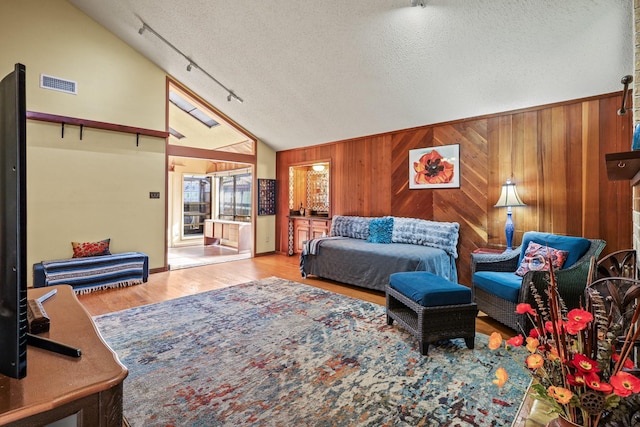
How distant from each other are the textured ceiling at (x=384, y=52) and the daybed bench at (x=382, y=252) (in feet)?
5.23

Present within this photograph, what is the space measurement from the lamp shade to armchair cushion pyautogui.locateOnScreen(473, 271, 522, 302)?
0.93 meters

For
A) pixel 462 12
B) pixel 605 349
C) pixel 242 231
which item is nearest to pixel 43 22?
pixel 242 231

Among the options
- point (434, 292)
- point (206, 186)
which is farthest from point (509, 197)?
point (206, 186)

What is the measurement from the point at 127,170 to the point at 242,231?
291 centimetres

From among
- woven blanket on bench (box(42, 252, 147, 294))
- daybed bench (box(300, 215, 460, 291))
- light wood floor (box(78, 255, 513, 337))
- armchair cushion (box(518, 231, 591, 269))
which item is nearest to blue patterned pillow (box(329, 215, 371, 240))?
daybed bench (box(300, 215, 460, 291))

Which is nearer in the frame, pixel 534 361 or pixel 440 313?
pixel 534 361

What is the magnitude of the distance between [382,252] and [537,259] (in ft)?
5.57

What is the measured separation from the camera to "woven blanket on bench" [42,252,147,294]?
156 inches

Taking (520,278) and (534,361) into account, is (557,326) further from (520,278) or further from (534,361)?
(520,278)

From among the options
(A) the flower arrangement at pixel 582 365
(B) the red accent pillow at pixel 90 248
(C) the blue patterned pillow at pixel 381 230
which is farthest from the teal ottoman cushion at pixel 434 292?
(B) the red accent pillow at pixel 90 248

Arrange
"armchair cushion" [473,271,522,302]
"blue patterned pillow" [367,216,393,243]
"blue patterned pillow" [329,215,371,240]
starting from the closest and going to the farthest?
1. "armchair cushion" [473,271,522,302]
2. "blue patterned pillow" [367,216,393,243]
3. "blue patterned pillow" [329,215,371,240]

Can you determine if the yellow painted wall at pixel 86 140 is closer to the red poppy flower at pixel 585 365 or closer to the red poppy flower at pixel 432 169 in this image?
the red poppy flower at pixel 432 169

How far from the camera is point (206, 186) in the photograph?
922 cm

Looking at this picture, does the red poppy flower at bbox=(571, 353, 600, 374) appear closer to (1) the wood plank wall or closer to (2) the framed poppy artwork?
(1) the wood plank wall
